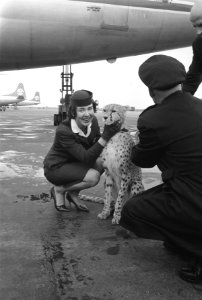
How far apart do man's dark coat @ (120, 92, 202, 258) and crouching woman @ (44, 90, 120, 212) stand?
994 mm

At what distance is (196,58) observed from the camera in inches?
118

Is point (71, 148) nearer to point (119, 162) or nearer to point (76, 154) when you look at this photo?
point (76, 154)

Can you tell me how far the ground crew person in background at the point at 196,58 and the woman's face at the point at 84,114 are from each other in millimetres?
857

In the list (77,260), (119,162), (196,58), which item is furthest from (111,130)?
(77,260)

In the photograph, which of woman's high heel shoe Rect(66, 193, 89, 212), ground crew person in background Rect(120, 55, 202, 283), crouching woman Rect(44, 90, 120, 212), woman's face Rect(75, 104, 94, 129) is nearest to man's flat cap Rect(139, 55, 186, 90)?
ground crew person in background Rect(120, 55, 202, 283)

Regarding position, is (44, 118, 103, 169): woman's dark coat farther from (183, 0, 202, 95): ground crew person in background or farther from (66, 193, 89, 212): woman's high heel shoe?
(183, 0, 202, 95): ground crew person in background

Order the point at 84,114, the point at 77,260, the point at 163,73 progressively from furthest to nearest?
the point at 84,114
the point at 77,260
the point at 163,73

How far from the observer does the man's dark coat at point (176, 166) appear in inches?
80.7

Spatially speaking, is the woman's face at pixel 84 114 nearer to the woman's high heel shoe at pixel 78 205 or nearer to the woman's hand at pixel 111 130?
the woman's hand at pixel 111 130

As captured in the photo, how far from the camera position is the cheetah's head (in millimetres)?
2896

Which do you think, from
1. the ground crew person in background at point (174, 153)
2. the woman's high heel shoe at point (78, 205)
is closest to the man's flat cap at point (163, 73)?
the ground crew person in background at point (174, 153)

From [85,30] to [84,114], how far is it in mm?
5307

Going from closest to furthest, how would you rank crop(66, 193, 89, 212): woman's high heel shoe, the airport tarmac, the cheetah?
the airport tarmac → the cheetah → crop(66, 193, 89, 212): woman's high heel shoe

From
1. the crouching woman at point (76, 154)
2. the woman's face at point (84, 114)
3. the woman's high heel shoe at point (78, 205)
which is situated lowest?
the woman's high heel shoe at point (78, 205)
